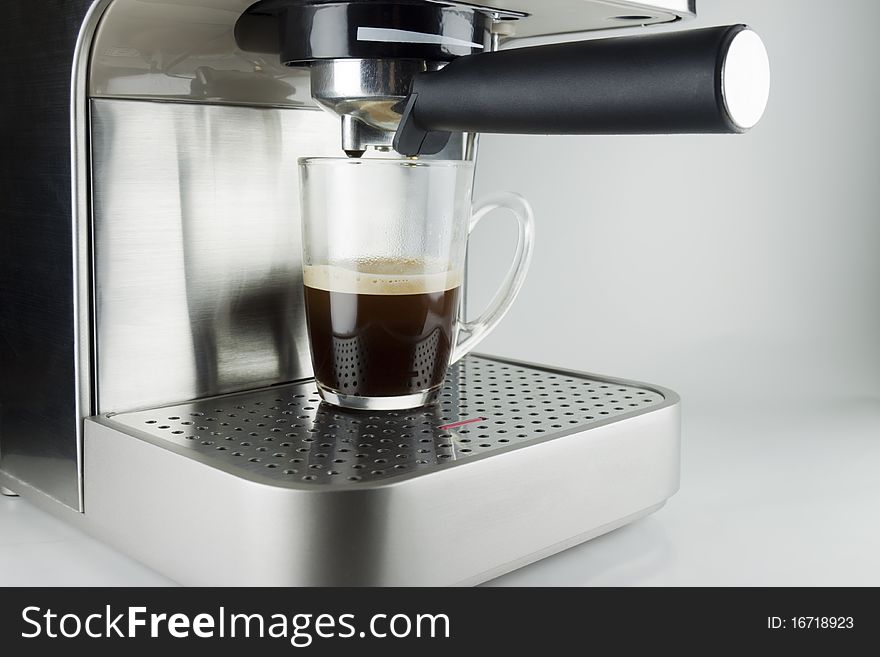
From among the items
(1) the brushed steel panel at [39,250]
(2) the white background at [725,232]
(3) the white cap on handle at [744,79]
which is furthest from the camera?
(2) the white background at [725,232]

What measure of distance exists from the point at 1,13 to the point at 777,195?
0.66 metres

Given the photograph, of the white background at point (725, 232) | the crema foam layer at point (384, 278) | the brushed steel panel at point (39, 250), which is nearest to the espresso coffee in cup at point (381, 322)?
the crema foam layer at point (384, 278)

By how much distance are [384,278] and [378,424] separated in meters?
0.06

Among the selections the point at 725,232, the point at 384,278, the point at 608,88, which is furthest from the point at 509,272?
the point at 725,232

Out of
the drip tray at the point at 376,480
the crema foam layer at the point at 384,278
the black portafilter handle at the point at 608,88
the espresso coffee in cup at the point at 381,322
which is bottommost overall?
the drip tray at the point at 376,480

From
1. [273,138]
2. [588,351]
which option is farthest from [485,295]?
[273,138]

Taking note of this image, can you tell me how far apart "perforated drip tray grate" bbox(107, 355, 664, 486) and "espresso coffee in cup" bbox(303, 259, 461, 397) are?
16 millimetres

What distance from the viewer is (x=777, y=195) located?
944mm

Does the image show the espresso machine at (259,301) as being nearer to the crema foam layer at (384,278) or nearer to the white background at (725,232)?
the crema foam layer at (384,278)

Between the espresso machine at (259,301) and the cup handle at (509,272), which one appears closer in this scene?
the espresso machine at (259,301)

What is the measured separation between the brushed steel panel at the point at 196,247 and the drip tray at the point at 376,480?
0.02m

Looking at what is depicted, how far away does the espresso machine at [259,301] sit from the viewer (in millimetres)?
384

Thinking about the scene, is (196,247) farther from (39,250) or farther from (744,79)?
(744,79)

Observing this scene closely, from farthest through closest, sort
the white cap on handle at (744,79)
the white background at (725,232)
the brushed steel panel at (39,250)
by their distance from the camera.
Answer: the white background at (725,232) → the brushed steel panel at (39,250) → the white cap on handle at (744,79)
